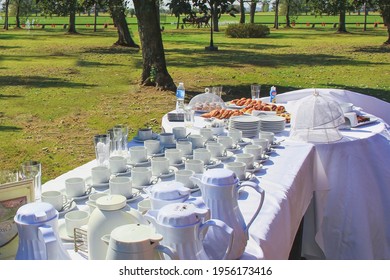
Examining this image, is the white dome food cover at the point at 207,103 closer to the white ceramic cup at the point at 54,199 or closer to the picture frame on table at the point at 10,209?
the white ceramic cup at the point at 54,199

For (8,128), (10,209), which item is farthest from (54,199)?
(8,128)

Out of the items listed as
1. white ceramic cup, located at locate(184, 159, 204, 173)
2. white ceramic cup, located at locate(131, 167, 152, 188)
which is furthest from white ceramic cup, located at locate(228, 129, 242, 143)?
white ceramic cup, located at locate(131, 167, 152, 188)

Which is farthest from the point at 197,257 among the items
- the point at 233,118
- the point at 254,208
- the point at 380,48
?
the point at 380,48

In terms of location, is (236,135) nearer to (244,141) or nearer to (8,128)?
(244,141)

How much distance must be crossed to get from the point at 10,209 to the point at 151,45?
10530 millimetres

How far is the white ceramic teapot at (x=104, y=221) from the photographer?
1.79 m

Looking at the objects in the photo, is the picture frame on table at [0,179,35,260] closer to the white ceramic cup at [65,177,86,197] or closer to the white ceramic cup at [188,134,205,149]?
the white ceramic cup at [65,177,86,197]

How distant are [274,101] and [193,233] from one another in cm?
425

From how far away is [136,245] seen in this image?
1.50m

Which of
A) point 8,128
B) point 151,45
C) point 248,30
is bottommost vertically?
point 8,128

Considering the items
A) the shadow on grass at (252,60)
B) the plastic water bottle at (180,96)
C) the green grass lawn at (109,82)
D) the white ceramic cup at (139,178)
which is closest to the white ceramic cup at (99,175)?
the white ceramic cup at (139,178)

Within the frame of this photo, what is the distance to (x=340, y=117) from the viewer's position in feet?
13.9

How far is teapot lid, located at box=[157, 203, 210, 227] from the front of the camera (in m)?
1.65

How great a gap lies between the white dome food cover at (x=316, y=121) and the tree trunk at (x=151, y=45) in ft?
26.1
